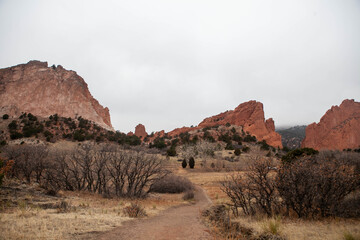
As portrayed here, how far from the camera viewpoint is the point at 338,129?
91.5 metres

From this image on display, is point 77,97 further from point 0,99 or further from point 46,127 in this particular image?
point 46,127

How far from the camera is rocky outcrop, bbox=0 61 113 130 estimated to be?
86.5 meters

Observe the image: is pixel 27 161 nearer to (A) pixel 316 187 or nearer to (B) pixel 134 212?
(B) pixel 134 212

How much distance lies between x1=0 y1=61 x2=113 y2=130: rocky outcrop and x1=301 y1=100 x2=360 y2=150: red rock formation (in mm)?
103085

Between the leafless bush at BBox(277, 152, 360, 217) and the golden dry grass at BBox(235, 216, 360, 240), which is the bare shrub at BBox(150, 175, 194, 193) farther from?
the golden dry grass at BBox(235, 216, 360, 240)

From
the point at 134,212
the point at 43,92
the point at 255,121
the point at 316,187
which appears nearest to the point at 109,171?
the point at 134,212

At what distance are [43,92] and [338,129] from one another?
14019 centimetres

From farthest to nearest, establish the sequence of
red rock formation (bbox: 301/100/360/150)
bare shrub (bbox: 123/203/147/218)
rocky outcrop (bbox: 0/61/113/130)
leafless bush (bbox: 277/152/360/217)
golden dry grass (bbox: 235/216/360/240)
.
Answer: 1. red rock formation (bbox: 301/100/360/150)
2. rocky outcrop (bbox: 0/61/113/130)
3. bare shrub (bbox: 123/203/147/218)
4. leafless bush (bbox: 277/152/360/217)
5. golden dry grass (bbox: 235/216/360/240)

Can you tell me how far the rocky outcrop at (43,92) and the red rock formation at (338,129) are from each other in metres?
103

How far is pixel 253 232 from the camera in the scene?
24.0ft

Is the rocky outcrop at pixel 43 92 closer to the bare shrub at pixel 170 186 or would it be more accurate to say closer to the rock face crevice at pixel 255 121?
the rock face crevice at pixel 255 121

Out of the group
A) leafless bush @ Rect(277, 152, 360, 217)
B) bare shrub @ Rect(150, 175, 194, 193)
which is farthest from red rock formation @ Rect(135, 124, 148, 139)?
leafless bush @ Rect(277, 152, 360, 217)

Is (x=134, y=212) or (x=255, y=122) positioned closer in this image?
(x=134, y=212)

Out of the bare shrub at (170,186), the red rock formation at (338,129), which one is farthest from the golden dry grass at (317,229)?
the red rock formation at (338,129)
